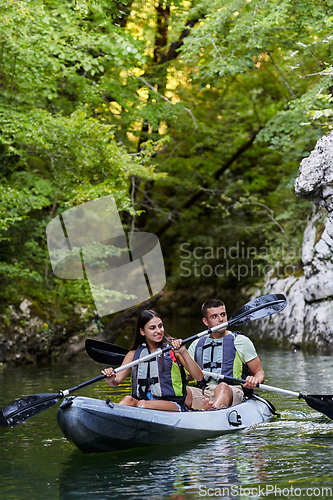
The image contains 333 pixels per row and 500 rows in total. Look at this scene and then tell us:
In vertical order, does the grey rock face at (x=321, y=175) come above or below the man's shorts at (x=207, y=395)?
above

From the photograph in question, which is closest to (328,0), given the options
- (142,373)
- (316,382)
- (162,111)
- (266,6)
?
(266,6)

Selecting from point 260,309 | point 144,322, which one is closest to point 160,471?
point 144,322

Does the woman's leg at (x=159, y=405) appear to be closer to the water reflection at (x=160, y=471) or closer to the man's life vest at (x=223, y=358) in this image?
the water reflection at (x=160, y=471)

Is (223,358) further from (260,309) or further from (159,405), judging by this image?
(159,405)

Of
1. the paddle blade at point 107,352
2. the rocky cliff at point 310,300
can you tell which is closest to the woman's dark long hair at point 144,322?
the paddle blade at point 107,352

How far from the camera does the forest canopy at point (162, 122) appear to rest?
9.69m

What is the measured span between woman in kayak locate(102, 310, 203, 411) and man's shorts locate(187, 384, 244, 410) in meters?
0.58

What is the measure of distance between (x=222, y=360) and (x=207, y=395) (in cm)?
46

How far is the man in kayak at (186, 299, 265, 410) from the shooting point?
527 cm

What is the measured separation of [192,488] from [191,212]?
1558 centimetres

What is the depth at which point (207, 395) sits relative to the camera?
5551 millimetres

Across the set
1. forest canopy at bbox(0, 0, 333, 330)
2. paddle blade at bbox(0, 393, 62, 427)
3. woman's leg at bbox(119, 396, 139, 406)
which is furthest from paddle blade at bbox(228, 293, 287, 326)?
forest canopy at bbox(0, 0, 333, 330)

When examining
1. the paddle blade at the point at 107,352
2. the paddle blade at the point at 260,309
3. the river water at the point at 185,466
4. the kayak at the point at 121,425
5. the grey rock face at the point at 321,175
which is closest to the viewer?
the river water at the point at 185,466

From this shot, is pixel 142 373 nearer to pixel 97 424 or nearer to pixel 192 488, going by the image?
pixel 97 424
